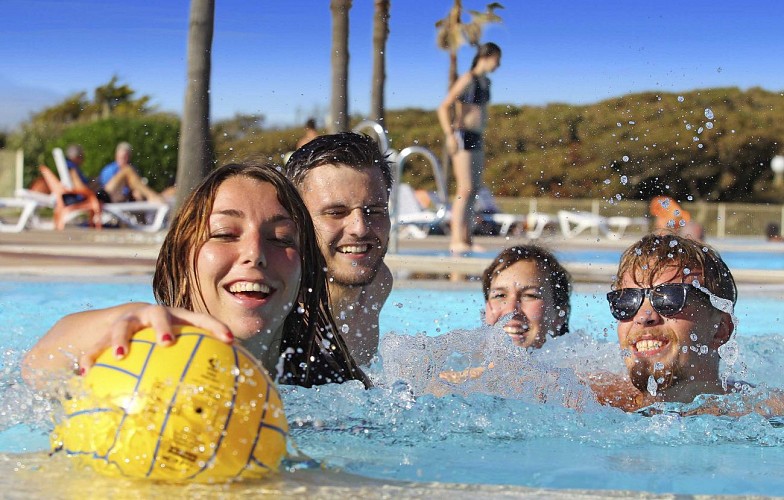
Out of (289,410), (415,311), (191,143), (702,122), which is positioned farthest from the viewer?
(702,122)

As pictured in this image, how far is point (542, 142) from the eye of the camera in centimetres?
4272

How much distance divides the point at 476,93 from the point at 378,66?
22.5 feet

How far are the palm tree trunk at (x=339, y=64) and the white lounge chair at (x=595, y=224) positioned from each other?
32.9ft

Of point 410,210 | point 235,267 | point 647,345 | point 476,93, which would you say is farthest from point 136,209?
point 235,267

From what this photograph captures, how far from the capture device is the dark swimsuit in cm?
1019

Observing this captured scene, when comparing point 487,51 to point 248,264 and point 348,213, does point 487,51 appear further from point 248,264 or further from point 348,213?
point 248,264

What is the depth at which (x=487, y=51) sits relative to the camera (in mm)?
10180

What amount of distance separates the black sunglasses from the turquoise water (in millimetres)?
351

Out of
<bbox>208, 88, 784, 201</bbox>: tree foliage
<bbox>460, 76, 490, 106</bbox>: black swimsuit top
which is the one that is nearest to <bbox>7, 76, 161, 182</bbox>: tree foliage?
<bbox>208, 88, 784, 201</bbox>: tree foliage

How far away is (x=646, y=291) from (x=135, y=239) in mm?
9976

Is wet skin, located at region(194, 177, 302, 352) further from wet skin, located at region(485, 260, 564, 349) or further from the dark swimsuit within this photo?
the dark swimsuit

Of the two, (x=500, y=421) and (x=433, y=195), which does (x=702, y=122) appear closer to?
(x=433, y=195)

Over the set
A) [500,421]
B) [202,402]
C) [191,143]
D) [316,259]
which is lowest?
[500,421]

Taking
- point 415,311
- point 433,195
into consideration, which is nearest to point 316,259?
point 415,311
